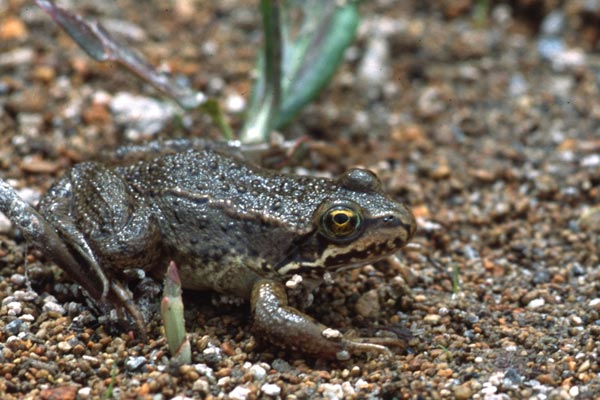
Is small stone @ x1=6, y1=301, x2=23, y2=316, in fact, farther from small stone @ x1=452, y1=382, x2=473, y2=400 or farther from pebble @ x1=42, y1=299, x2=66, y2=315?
small stone @ x1=452, y1=382, x2=473, y2=400

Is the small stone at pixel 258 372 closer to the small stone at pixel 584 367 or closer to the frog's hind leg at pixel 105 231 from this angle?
the frog's hind leg at pixel 105 231

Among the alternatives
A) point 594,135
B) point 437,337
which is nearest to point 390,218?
point 437,337

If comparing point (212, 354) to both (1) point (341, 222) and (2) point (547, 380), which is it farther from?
(2) point (547, 380)

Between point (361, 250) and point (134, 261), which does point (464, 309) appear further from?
point (134, 261)

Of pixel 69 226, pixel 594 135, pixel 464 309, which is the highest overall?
pixel 594 135

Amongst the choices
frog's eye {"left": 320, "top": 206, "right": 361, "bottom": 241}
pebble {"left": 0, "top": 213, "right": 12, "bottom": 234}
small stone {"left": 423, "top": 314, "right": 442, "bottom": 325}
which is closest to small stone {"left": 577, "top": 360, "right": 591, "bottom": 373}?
small stone {"left": 423, "top": 314, "right": 442, "bottom": 325}

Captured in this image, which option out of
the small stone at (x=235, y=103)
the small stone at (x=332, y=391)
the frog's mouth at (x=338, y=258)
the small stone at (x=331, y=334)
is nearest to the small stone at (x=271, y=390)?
the small stone at (x=332, y=391)

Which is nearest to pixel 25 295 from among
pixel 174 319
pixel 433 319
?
pixel 174 319
